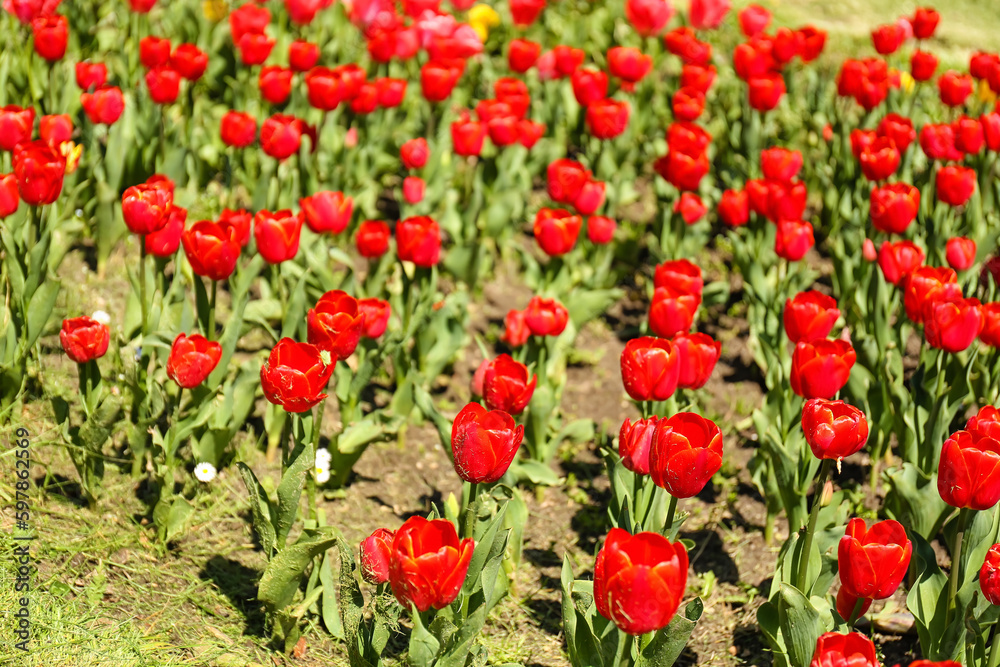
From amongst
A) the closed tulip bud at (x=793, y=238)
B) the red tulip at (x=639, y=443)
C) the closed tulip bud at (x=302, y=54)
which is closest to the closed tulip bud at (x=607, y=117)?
the closed tulip bud at (x=793, y=238)

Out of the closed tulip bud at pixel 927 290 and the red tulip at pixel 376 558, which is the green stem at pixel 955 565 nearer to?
the closed tulip bud at pixel 927 290

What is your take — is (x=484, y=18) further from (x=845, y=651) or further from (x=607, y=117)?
(x=845, y=651)

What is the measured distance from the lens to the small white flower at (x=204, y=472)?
308 cm

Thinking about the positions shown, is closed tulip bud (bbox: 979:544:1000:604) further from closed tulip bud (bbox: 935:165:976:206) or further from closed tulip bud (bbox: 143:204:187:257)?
closed tulip bud (bbox: 143:204:187:257)

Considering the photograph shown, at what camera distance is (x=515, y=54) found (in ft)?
17.6

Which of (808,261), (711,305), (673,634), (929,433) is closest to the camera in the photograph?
(673,634)

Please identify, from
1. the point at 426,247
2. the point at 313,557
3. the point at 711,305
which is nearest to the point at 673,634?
the point at 313,557

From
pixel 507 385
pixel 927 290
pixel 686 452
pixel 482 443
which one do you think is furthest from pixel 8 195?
pixel 927 290

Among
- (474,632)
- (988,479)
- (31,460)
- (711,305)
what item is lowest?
(711,305)

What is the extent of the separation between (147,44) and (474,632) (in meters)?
3.08

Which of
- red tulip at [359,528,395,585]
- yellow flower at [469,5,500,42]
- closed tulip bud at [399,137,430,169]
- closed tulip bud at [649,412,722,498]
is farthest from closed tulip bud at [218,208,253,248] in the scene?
yellow flower at [469,5,500,42]

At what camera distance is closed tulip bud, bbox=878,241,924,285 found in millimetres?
3588

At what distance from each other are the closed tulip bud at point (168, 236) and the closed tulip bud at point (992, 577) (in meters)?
2.41

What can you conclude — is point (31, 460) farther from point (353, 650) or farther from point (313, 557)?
point (353, 650)
